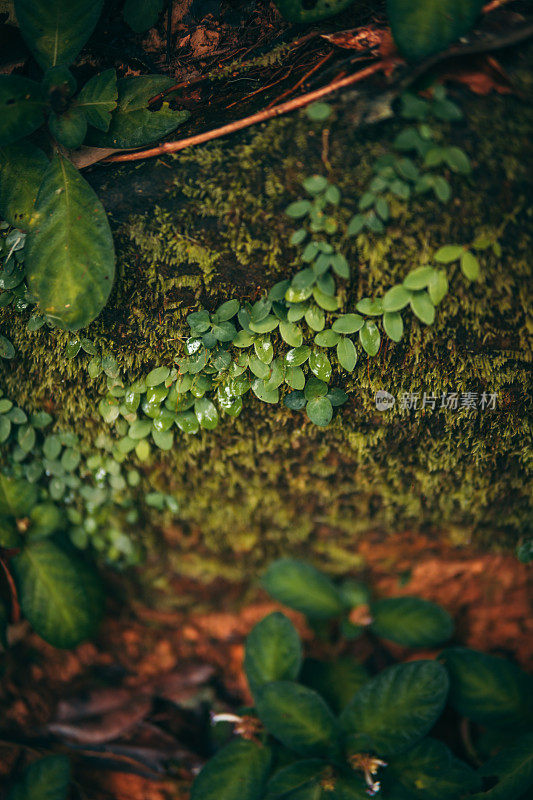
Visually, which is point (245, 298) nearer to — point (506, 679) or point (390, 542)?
point (390, 542)

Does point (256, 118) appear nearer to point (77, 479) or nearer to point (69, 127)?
point (69, 127)

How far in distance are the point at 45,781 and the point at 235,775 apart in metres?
0.65

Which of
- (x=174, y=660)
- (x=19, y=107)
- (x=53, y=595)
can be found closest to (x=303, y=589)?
(x=174, y=660)

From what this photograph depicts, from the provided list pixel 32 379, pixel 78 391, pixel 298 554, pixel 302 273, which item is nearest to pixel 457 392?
pixel 302 273

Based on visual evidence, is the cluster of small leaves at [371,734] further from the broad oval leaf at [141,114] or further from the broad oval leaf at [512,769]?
the broad oval leaf at [141,114]

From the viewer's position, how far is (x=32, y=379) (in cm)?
153

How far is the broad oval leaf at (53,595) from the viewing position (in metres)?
1.56

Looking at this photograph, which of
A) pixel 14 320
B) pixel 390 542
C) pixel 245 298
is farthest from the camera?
pixel 390 542

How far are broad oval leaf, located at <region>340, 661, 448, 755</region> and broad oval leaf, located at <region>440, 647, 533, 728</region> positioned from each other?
0.17 meters

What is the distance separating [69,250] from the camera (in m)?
1.28

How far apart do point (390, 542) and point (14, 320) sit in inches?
60.4

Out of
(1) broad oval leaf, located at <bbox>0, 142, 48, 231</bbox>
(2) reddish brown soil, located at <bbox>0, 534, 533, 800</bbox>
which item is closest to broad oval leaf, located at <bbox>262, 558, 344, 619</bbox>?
(2) reddish brown soil, located at <bbox>0, 534, 533, 800</bbox>

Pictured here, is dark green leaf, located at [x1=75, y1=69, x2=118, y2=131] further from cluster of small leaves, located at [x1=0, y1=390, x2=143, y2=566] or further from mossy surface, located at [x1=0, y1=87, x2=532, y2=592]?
cluster of small leaves, located at [x1=0, y1=390, x2=143, y2=566]

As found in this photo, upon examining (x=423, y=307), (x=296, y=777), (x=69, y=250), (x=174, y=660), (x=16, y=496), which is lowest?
(x=174, y=660)
